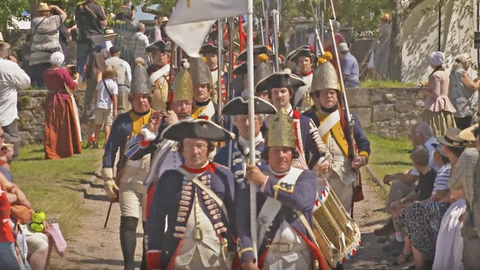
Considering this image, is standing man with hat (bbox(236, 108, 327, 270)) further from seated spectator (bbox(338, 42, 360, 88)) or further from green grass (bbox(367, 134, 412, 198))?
seated spectator (bbox(338, 42, 360, 88))

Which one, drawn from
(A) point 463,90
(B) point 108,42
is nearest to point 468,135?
(A) point 463,90

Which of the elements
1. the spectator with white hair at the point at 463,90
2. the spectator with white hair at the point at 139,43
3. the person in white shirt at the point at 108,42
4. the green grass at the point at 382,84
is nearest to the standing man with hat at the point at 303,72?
the spectator with white hair at the point at 463,90

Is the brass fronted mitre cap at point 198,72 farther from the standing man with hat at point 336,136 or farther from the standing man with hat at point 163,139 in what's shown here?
the standing man with hat at point 336,136

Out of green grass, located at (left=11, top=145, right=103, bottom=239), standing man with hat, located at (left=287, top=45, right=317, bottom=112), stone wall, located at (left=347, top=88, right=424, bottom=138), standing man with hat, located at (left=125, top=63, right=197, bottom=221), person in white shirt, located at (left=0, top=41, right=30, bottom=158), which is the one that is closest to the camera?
standing man with hat, located at (left=125, top=63, right=197, bottom=221)

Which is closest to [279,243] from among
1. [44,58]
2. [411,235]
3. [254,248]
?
[254,248]

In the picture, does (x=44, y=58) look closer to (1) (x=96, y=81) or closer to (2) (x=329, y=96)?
(1) (x=96, y=81)

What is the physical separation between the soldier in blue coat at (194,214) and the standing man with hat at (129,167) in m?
2.26

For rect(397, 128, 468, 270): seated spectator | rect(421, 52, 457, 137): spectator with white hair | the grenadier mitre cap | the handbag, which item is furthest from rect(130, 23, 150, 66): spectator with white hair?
the handbag

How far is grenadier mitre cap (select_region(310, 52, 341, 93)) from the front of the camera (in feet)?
37.4

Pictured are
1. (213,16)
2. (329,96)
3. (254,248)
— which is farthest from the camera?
(329,96)

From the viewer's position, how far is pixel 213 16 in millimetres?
9242

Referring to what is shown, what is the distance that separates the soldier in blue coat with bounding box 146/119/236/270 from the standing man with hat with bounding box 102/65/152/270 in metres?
2.26

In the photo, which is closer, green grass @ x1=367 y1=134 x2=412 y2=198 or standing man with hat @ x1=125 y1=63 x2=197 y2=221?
standing man with hat @ x1=125 y1=63 x2=197 y2=221

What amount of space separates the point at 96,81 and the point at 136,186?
9.88 meters
